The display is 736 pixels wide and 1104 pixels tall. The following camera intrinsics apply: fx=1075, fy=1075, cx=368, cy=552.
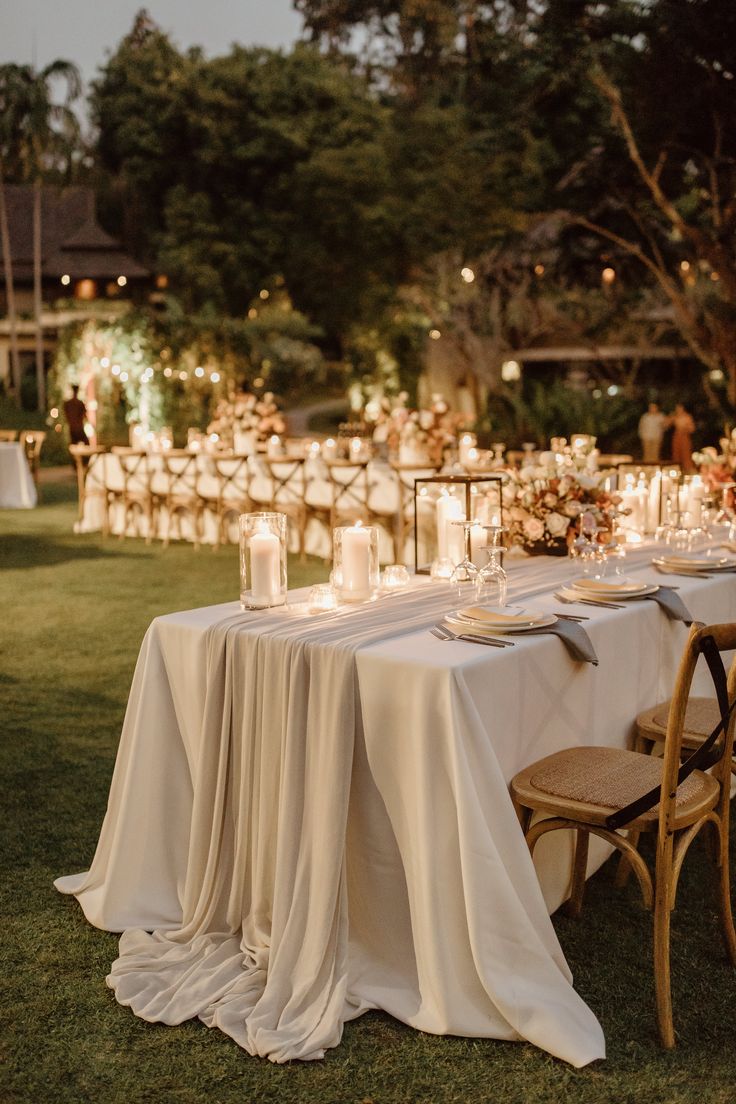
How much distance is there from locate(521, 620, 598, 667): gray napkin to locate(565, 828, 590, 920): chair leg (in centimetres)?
57

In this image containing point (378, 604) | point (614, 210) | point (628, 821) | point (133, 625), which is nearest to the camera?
point (628, 821)

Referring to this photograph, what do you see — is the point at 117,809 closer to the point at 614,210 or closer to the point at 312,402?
the point at 614,210

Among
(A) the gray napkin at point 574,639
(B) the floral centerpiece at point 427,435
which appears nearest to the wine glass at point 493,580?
(A) the gray napkin at point 574,639

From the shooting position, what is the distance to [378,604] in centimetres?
344

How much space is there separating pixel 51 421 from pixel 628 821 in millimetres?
21502

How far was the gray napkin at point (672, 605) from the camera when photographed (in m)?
3.56

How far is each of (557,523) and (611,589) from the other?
932 mm

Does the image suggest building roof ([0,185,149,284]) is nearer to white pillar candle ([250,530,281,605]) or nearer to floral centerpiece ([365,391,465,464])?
floral centerpiece ([365,391,465,464])

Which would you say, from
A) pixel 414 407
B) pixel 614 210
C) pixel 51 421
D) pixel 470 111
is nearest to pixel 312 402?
pixel 414 407

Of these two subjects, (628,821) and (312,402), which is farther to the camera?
(312,402)

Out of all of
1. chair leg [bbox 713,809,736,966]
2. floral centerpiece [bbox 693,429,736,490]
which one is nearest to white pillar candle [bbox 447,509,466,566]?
chair leg [bbox 713,809,736,966]

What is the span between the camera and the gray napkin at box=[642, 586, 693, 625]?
3.56 meters

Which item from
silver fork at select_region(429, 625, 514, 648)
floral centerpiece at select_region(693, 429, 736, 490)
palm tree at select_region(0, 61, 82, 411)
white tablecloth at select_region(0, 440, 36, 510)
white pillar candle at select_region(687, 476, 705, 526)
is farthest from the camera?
palm tree at select_region(0, 61, 82, 411)

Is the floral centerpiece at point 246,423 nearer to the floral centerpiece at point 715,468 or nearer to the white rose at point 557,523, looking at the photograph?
the floral centerpiece at point 715,468
